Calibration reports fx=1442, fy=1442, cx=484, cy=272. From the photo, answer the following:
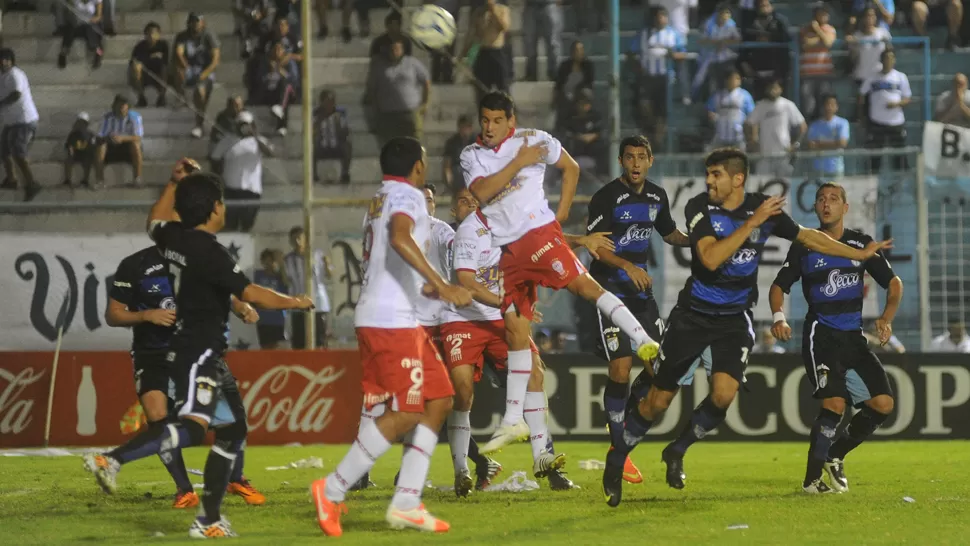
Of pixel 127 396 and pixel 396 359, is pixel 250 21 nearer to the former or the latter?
pixel 127 396

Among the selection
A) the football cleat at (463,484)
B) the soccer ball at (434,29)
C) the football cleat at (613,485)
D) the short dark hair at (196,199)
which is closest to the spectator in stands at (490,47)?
the soccer ball at (434,29)

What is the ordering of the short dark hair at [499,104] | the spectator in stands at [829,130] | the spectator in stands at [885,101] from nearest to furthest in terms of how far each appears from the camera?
1. the short dark hair at [499,104]
2. the spectator in stands at [829,130]
3. the spectator in stands at [885,101]

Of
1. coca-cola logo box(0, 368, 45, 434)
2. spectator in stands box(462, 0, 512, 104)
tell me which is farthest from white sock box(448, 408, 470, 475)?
spectator in stands box(462, 0, 512, 104)

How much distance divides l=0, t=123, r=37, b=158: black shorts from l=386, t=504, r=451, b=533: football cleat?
37.8 feet

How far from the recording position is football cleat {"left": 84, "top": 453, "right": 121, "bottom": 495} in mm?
7891

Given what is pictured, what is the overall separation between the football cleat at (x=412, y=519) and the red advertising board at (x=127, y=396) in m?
7.75

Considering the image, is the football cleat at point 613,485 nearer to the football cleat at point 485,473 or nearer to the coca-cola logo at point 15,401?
the football cleat at point 485,473

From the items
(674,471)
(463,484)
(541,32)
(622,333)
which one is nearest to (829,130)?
(541,32)

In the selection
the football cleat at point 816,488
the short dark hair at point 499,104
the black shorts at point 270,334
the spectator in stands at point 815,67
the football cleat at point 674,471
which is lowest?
the football cleat at point 816,488

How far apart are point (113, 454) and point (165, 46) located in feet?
39.4

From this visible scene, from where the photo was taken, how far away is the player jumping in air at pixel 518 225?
9234 millimetres

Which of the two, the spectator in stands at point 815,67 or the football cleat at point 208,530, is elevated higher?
the spectator in stands at point 815,67

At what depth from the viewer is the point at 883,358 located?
15430mm

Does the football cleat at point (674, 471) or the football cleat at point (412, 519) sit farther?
the football cleat at point (674, 471)
